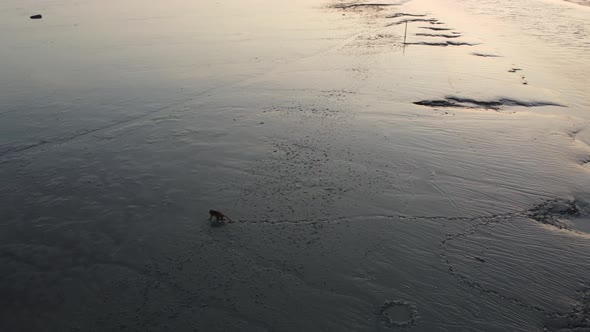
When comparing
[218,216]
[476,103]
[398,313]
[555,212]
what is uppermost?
[476,103]

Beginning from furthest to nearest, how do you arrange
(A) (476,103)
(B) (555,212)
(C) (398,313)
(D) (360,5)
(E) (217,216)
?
(D) (360,5), (A) (476,103), (B) (555,212), (E) (217,216), (C) (398,313)

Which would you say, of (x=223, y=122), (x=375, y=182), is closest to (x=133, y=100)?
(x=223, y=122)

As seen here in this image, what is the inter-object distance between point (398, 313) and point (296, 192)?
2.59m

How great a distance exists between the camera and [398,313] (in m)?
4.31

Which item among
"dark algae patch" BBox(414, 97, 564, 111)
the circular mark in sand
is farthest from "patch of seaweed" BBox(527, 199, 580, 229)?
"dark algae patch" BBox(414, 97, 564, 111)

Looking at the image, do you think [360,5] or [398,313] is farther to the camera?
[360,5]

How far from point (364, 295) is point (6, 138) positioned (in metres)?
7.73

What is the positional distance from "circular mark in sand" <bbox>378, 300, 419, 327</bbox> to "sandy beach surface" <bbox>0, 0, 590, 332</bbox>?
0.07 feet

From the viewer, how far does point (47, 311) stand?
4484mm

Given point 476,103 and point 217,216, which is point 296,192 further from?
point 476,103

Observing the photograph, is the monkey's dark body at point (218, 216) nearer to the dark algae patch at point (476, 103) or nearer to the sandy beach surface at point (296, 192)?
the sandy beach surface at point (296, 192)

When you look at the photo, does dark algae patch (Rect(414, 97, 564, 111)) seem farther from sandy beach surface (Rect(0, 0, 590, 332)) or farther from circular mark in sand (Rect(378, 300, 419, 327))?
circular mark in sand (Rect(378, 300, 419, 327))

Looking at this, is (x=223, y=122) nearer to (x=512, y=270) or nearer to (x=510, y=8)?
(x=512, y=270)

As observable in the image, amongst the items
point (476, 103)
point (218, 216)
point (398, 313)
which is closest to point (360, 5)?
point (476, 103)
